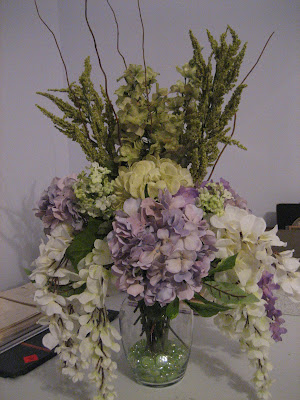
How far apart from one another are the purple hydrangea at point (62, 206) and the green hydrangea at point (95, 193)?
30mm

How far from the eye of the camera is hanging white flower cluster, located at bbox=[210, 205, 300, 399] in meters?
0.60

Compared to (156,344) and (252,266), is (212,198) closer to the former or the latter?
(252,266)

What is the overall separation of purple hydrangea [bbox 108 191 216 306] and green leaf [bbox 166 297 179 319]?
1.5 inches

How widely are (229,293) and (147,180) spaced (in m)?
0.22

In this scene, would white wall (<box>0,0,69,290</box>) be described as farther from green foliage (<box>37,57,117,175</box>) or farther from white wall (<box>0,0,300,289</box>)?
green foliage (<box>37,57,117,175</box>)

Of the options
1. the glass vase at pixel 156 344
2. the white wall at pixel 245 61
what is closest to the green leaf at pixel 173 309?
the glass vase at pixel 156 344

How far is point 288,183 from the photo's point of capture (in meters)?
1.81

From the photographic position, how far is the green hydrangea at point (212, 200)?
0.61m

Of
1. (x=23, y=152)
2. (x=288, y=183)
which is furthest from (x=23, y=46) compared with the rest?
(x=288, y=183)

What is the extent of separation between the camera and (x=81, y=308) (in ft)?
2.13

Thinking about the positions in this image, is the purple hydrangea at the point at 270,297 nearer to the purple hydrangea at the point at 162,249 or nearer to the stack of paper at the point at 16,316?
the purple hydrangea at the point at 162,249

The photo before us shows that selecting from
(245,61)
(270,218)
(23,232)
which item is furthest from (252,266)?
(245,61)

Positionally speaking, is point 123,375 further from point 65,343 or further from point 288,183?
point 288,183


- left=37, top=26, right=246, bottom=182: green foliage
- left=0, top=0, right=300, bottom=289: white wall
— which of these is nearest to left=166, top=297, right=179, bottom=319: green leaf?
left=37, top=26, right=246, bottom=182: green foliage
